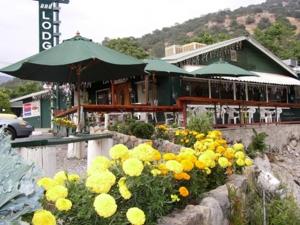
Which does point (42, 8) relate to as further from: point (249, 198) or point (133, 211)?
point (133, 211)

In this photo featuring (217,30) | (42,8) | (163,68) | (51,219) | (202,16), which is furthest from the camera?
(202,16)

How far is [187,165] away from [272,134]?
40.2 feet

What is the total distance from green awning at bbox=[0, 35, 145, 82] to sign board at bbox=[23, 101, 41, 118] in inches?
863

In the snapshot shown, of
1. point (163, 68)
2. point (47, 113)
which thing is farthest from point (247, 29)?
point (163, 68)

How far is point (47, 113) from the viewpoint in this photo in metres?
31.9

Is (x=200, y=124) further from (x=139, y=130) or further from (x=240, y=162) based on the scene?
(x=240, y=162)

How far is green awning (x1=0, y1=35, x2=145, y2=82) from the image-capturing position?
905cm

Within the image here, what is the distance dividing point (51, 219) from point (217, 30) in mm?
55314

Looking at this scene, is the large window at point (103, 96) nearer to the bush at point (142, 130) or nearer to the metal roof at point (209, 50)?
the metal roof at point (209, 50)

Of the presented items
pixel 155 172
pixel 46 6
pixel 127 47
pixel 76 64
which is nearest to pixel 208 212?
pixel 155 172

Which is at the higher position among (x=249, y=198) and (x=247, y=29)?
(x=247, y=29)

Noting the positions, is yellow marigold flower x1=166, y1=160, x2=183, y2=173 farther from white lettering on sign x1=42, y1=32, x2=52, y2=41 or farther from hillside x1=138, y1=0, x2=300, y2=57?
hillside x1=138, y1=0, x2=300, y2=57

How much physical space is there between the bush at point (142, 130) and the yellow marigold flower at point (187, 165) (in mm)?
5995

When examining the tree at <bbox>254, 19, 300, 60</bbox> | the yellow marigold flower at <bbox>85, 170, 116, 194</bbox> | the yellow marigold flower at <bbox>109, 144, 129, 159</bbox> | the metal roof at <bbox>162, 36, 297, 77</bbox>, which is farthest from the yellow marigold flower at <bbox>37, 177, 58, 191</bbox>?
the tree at <bbox>254, 19, 300, 60</bbox>
